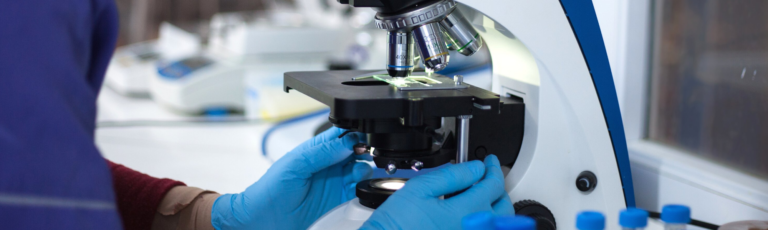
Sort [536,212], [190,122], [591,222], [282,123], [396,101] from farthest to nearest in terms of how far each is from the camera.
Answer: [190,122] < [282,123] < [536,212] < [396,101] < [591,222]

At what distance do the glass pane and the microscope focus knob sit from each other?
0.92ft

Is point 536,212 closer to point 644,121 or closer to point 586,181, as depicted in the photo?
point 586,181

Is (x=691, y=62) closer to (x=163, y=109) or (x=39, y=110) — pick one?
(x=39, y=110)

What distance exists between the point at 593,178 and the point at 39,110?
25.4 inches

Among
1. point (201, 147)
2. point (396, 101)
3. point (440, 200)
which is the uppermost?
point (396, 101)

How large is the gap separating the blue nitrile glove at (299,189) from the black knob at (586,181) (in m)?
0.30

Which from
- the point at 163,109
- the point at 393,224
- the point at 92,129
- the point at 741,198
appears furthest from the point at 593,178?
the point at 163,109

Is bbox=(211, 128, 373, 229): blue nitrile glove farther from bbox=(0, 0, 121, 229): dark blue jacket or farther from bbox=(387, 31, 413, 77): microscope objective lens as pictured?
bbox=(0, 0, 121, 229): dark blue jacket

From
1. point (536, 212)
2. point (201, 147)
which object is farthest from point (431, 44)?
point (201, 147)

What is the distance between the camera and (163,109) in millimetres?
2244

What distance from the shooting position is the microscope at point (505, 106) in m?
0.65

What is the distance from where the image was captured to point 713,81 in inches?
32.4

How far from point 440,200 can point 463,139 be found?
81 millimetres

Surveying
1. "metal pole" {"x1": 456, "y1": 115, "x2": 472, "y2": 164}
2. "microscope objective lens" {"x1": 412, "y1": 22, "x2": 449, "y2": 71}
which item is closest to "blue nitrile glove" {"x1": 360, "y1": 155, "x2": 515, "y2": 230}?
"metal pole" {"x1": 456, "y1": 115, "x2": 472, "y2": 164}
